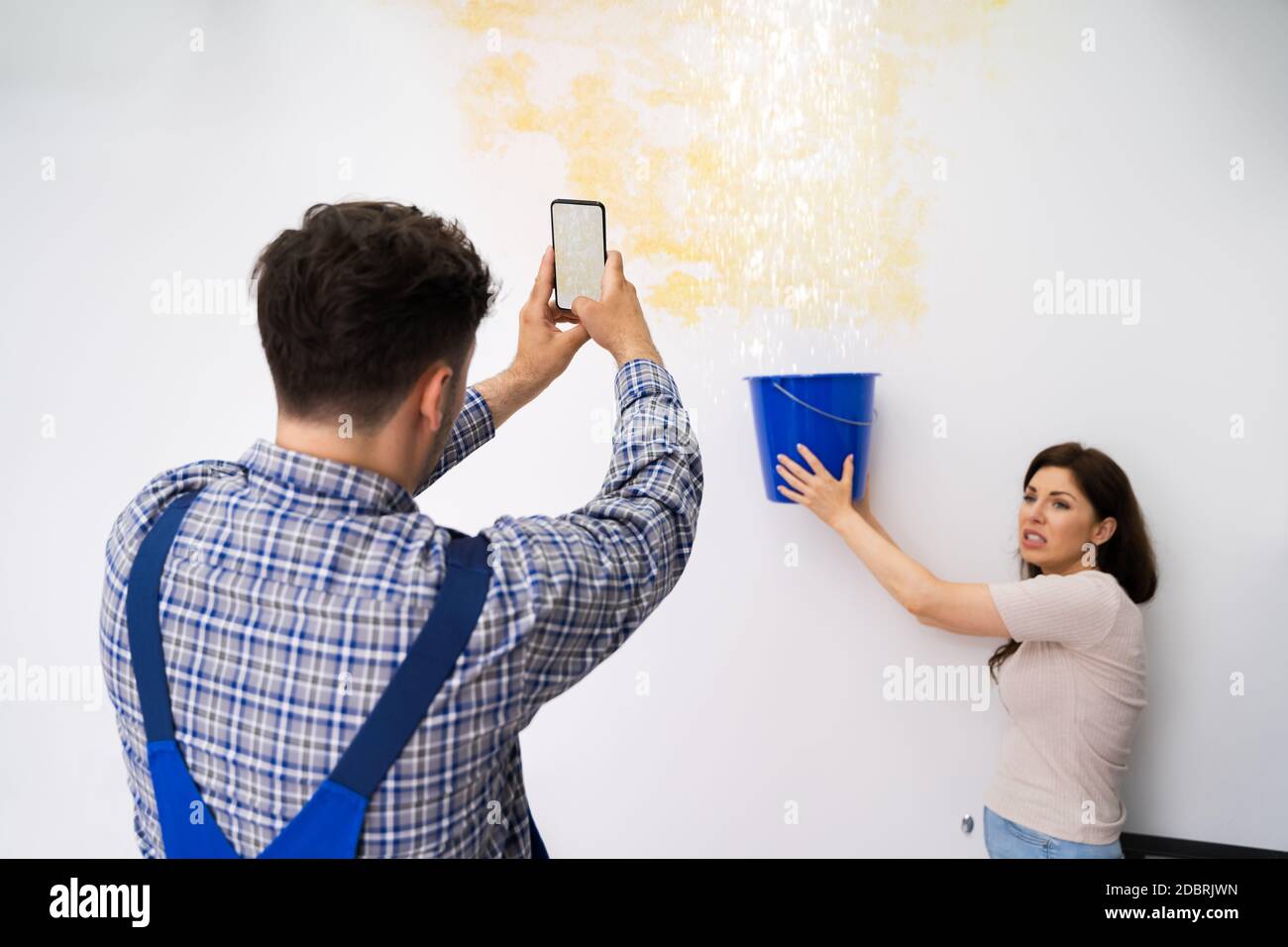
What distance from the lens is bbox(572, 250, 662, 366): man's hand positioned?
1.13 meters

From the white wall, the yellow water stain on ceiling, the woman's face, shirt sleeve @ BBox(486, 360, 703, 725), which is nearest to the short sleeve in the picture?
the woman's face

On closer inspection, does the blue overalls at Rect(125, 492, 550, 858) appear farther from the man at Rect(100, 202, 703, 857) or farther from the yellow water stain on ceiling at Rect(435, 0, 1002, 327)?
the yellow water stain on ceiling at Rect(435, 0, 1002, 327)

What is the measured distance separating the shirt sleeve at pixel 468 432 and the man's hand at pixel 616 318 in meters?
0.22

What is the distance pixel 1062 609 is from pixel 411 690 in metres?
1.25

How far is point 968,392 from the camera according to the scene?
1943mm

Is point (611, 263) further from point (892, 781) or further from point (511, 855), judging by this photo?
point (892, 781)

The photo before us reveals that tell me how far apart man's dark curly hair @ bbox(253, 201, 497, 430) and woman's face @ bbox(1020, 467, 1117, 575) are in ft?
4.20

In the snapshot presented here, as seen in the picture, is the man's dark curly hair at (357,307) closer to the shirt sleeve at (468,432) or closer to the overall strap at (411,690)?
the overall strap at (411,690)

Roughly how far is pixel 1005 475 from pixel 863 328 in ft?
1.40

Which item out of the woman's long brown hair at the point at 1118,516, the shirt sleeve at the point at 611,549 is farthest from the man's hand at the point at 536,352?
the woman's long brown hair at the point at 1118,516

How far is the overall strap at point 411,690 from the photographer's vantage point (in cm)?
79

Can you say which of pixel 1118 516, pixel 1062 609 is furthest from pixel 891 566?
pixel 1118 516

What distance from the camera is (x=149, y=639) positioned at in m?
0.84

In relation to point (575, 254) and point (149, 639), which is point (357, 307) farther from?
point (575, 254)
